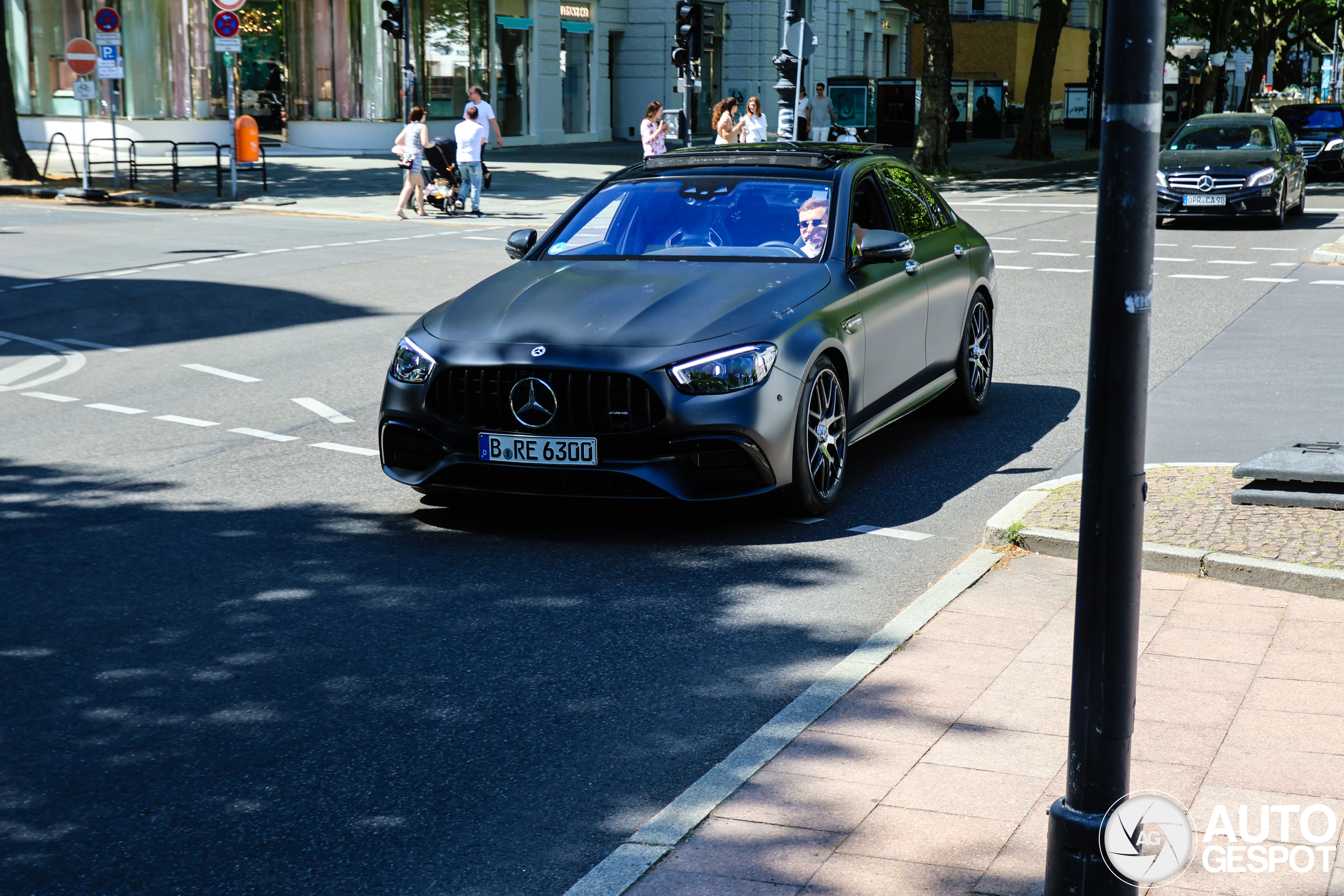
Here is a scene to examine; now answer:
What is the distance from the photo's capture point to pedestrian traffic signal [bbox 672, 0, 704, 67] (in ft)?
91.1

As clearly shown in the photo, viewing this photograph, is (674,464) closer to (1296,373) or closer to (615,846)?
(615,846)

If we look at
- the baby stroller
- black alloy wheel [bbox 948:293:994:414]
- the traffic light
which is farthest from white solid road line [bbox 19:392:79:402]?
the traffic light

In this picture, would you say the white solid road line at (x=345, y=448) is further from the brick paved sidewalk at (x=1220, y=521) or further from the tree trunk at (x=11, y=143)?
the tree trunk at (x=11, y=143)

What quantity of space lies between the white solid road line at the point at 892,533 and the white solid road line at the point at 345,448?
115 inches

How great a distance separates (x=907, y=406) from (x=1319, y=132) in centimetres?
3229

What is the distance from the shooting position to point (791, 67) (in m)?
28.9

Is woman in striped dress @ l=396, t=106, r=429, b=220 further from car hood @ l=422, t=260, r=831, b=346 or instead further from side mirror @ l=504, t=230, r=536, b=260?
car hood @ l=422, t=260, r=831, b=346

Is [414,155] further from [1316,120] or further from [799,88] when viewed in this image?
[1316,120]

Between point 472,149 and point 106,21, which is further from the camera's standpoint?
point 106,21

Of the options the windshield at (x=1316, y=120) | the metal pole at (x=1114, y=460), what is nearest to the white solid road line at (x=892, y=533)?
the metal pole at (x=1114, y=460)

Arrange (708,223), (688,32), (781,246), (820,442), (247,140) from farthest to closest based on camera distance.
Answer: (247,140)
(688,32)
(708,223)
(781,246)
(820,442)

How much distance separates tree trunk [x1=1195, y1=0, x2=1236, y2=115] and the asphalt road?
48.6 meters

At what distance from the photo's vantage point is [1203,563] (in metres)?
5.82

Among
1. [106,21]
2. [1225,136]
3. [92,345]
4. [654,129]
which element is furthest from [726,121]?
[92,345]
